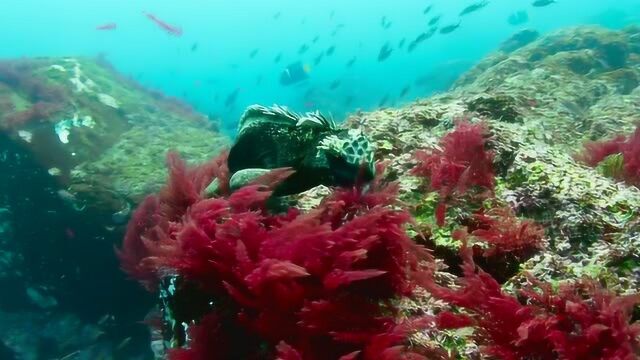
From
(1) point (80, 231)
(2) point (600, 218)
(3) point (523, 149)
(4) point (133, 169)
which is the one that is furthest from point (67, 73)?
(2) point (600, 218)

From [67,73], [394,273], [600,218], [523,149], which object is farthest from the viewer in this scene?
[67,73]

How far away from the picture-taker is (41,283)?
8.70 meters

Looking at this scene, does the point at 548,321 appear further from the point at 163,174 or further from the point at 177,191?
the point at 163,174

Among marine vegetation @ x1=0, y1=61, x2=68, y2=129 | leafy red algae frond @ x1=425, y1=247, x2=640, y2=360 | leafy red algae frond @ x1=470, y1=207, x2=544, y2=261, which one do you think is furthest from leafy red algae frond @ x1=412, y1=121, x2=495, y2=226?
marine vegetation @ x1=0, y1=61, x2=68, y2=129

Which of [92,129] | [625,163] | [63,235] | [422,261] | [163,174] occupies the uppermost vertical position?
[92,129]

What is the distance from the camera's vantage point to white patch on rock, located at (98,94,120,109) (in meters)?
11.8

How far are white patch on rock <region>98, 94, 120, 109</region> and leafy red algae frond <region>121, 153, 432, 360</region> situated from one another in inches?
402

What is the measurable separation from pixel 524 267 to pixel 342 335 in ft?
4.30

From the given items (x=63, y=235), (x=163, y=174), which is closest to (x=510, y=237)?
(x=163, y=174)

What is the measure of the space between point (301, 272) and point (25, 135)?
9028 millimetres

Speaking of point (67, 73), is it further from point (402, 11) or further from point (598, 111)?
point (402, 11)

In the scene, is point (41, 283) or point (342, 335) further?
point (41, 283)

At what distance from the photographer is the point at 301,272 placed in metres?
2.27

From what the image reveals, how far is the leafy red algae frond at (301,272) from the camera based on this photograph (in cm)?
230
